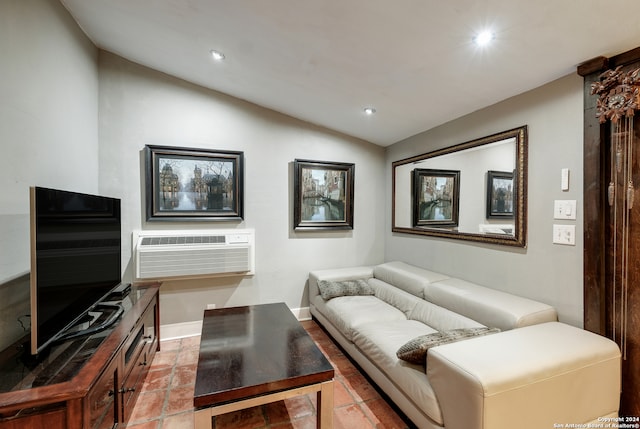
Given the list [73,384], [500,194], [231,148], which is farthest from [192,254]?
[500,194]

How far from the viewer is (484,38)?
1.65m

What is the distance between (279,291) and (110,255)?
1787 millimetres

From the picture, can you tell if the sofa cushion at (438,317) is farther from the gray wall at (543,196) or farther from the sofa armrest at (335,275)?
the sofa armrest at (335,275)

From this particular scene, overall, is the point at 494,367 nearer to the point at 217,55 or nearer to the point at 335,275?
the point at 335,275

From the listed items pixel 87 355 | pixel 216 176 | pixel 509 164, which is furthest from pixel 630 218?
pixel 216 176

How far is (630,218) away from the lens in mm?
1608

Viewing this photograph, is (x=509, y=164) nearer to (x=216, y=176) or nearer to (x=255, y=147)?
(x=255, y=147)

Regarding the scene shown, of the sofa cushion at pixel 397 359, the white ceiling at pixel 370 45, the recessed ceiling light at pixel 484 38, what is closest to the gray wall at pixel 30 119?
the white ceiling at pixel 370 45

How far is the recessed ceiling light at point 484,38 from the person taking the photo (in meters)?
1.61

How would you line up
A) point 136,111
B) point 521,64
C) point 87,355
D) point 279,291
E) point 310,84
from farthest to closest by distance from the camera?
point 279,291 → point 136,111 → point 310,84 → point 521,64 → point 87,355

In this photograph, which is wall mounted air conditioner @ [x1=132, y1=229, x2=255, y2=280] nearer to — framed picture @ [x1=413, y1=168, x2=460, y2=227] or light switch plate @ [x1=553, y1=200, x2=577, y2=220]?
framed picture @ [x1=413, y1=168, x2=460, y2=227]

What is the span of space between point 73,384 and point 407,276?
8.62ft

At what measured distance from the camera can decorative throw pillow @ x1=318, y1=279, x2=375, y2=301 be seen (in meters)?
3.02

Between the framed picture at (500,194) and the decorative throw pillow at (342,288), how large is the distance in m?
1.44
